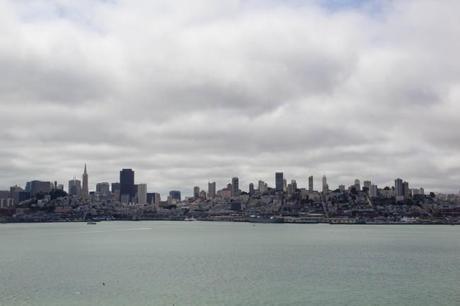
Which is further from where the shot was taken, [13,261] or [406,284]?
[13,261]

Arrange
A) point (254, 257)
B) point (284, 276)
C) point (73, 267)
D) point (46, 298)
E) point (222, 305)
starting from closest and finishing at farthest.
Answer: point (222, 305)
point (46, 298)
point (284, 276)
point (73, 267)
point (254, 257)

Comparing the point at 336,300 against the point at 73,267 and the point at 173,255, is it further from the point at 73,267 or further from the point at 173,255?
the point at 173,255

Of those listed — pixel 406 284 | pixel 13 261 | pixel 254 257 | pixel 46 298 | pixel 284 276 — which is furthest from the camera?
pixel 254 257

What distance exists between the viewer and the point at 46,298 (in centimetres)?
4806

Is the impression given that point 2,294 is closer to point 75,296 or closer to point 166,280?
point 75,296

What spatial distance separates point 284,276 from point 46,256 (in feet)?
148

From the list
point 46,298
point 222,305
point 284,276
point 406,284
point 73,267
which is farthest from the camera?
point 73,267

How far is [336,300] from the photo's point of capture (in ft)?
152

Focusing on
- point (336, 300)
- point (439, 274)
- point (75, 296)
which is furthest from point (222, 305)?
point (439, 274)

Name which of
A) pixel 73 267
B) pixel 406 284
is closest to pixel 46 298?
pixel 73 267

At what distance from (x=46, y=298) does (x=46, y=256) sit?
143 feet

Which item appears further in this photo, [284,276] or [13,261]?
Result: [13,261]

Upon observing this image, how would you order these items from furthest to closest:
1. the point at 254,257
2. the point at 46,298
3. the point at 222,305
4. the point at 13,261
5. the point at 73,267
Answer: the point at 254,257 → the point at 13,261 → the point at 73,267 → the point at 46,298 → the point at 222,305

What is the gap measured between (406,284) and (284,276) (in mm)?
13281
